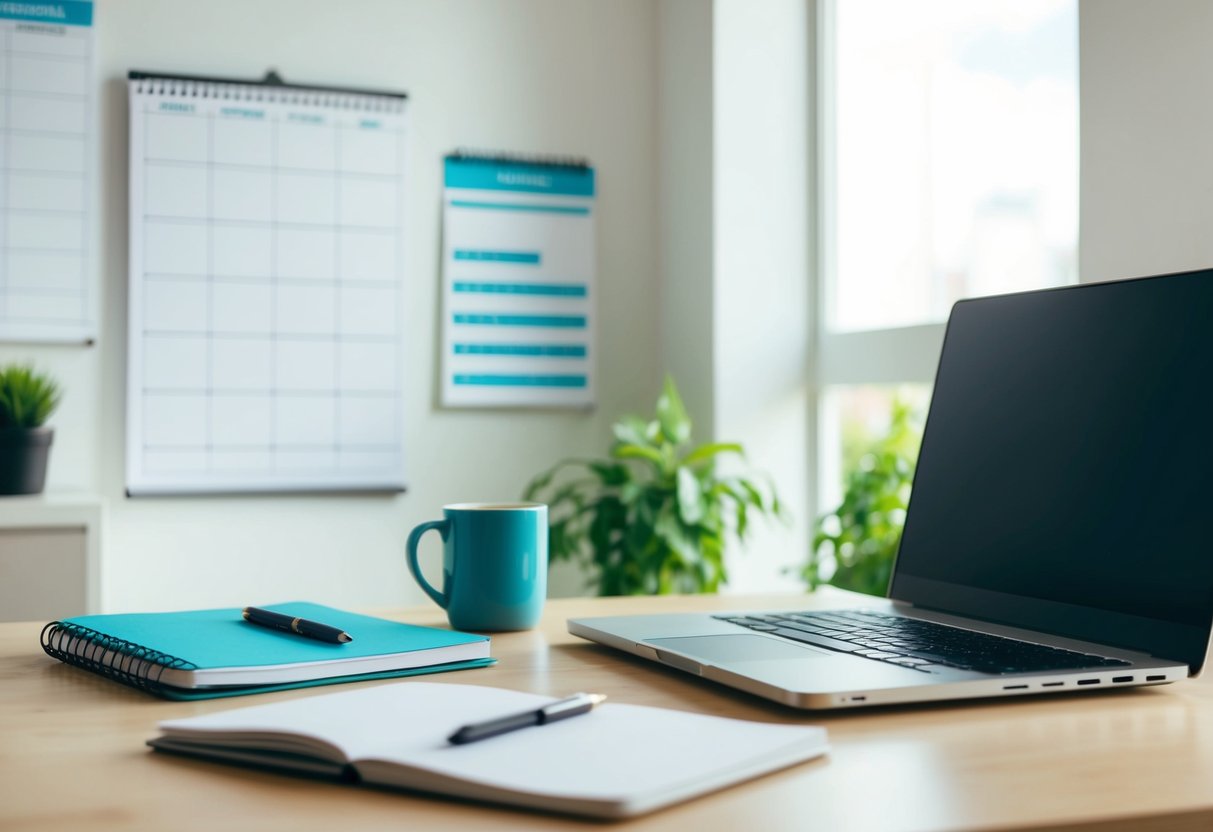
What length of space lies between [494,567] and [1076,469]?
18.8 inches

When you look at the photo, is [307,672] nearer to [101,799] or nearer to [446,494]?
[101,799]

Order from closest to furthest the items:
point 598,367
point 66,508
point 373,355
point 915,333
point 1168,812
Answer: point 1168,812
point 66,508
point 915,333
point 373,355
point 598,367

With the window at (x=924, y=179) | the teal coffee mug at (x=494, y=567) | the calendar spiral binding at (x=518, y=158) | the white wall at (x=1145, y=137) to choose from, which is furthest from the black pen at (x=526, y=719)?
the calendar spiral binding at (x=518, y=158)

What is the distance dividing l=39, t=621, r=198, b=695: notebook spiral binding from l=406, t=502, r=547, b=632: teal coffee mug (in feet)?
0.91

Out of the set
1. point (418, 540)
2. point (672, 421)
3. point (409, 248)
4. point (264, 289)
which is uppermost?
point (409, 248)

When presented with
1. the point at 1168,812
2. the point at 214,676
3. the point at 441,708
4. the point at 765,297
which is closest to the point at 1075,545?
the point at 1168,812

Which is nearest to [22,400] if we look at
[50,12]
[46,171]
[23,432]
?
[23,432]

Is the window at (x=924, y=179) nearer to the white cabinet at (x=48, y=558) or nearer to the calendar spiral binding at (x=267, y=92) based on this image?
the calendar spiral binding at (x=267, y=92)

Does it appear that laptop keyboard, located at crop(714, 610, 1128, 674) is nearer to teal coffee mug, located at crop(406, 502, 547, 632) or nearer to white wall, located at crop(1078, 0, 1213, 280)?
teal coffee mug, located at crop(406, 502, 547, 632)

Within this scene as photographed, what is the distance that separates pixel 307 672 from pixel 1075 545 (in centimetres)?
56

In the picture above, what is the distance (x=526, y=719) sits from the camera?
61 centimetres

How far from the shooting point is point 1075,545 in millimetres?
862

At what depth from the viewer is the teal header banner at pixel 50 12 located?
7.14ft

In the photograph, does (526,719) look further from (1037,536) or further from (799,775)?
(1037,536)
